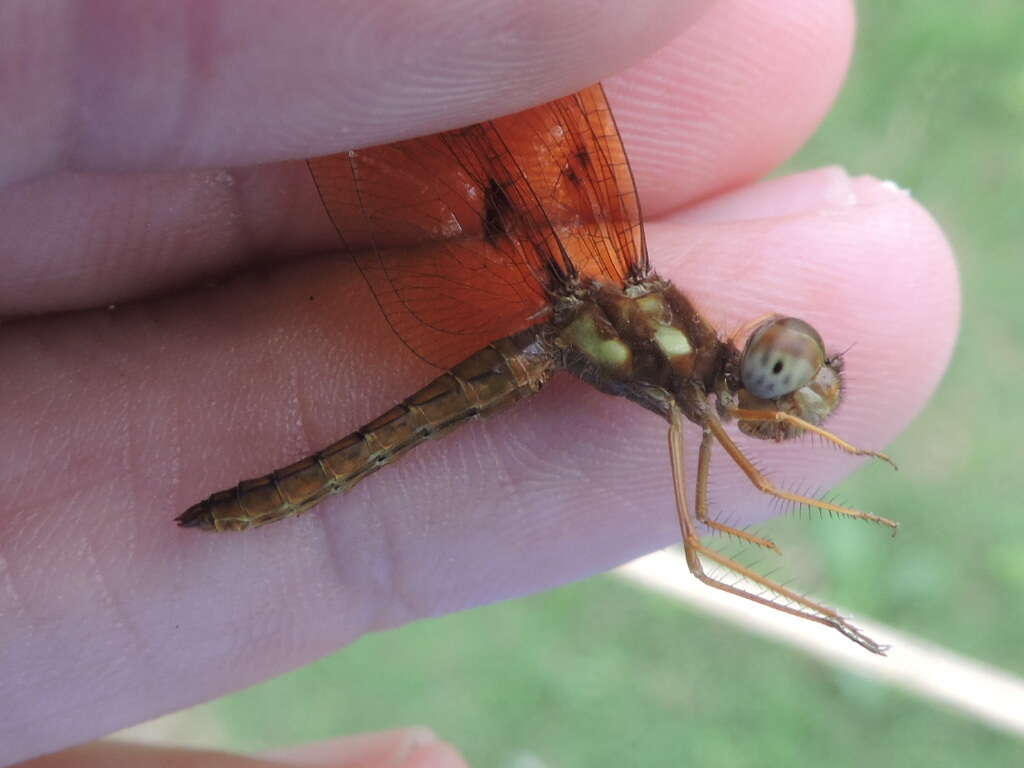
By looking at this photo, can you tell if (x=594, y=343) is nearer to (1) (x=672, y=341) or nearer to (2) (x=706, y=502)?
(1) (x=672, y=341)

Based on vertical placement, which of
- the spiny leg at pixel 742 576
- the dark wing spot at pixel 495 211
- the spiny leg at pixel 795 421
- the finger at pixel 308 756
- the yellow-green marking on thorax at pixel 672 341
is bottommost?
the finger at pixel 308 756

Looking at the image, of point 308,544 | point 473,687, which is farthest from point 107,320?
point 473,687

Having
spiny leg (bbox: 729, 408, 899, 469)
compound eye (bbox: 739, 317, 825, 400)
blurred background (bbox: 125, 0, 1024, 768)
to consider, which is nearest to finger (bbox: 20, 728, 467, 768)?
spiny leg (bbox: 729, 408, 899, 469)

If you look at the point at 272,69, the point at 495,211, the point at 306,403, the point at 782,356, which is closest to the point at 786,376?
the point at 782,356

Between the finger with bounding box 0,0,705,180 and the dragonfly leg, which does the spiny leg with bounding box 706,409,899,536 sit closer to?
the dragonfly leg

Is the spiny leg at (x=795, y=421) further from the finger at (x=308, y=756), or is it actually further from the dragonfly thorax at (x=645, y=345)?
the finger at (x=308, y=756)

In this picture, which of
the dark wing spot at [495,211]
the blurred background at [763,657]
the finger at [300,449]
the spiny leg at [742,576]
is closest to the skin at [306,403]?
the finger at [300,449]
